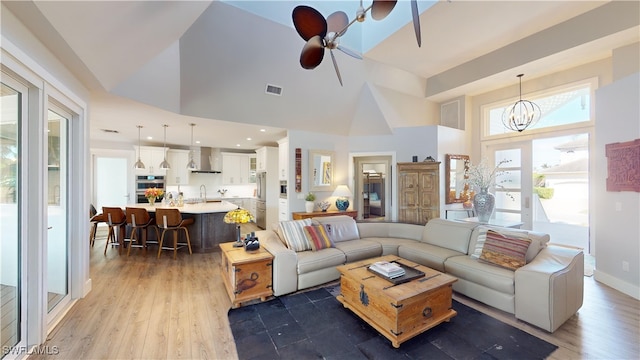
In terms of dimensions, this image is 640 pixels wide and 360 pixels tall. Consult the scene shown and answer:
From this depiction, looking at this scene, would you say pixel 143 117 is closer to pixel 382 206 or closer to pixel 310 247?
pixel 310 247

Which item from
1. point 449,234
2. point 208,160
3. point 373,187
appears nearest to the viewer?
point 449,234

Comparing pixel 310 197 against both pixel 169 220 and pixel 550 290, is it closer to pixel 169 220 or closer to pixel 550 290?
pixel 169 220

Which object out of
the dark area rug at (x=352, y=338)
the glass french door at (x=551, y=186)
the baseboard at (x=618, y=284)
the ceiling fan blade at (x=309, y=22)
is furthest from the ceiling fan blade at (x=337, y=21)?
the glass french door at (x=551, y=186)

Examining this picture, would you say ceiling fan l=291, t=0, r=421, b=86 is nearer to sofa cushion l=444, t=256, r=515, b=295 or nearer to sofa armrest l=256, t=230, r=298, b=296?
sofa armrest l=256, t=230, r=298, b=296

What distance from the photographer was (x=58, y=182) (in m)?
2.77

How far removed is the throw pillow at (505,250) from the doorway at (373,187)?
308 centimetres

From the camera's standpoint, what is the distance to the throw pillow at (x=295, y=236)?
348 centimetres

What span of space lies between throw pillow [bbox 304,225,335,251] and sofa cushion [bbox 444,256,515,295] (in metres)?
1.60

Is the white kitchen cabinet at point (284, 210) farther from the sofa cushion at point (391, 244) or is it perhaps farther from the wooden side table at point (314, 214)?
the sofa cushion at point (391, 244)

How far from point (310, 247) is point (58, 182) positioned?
3041mm

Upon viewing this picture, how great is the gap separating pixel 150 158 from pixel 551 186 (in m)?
10.0

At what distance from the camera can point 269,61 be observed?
4.12 meters

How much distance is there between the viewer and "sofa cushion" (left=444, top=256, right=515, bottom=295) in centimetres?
260

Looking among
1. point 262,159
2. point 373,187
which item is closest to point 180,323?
point 373,187
